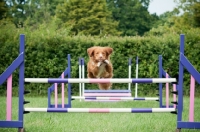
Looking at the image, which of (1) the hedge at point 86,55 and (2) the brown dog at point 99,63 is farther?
(1) the hedge at point 86,55

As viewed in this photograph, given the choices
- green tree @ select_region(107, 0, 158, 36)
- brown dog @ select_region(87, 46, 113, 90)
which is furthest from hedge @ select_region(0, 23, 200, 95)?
green tree @ select_region(107, 0, 158, 36)

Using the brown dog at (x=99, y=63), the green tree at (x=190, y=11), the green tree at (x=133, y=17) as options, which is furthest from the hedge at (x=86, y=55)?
the green tree at (x=133, y=17)

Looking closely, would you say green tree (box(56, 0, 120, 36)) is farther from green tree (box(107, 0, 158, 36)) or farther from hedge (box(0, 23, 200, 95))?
hedge (box(0, 23, 200, 95))

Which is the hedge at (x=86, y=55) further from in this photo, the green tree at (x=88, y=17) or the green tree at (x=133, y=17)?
the green tree at (x=133, y=17)

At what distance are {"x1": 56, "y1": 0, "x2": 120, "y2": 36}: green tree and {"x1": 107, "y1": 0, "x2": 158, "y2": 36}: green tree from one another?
2932 millimetres

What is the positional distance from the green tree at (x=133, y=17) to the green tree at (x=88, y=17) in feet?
9.62

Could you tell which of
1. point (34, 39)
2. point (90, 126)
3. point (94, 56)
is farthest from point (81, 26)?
point (90, 126)

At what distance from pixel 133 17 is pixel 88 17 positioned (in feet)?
18.8

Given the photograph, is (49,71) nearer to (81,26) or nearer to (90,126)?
(90,126)

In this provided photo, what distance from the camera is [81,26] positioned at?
2705cm

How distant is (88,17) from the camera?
26.8m

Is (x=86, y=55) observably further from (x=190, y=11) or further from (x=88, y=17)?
(x=88, y=17)

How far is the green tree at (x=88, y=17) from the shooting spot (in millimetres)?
26766

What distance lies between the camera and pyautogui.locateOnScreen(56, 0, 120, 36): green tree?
2677cm
